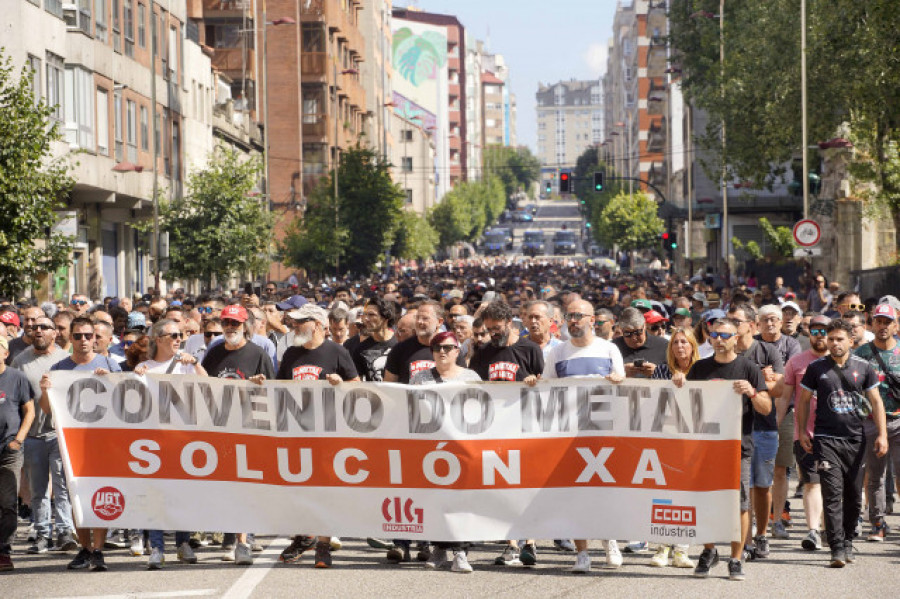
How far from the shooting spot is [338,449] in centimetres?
1144

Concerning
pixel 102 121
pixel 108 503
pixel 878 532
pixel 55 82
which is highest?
pixel 55 82

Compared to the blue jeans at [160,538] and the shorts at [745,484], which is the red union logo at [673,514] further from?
the blue jeans at [160,538]

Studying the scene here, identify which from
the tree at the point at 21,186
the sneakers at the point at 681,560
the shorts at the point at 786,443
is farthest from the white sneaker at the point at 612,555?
the tree at the point at 21,186

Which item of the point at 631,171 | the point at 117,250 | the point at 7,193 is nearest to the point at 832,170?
the point at 117,250

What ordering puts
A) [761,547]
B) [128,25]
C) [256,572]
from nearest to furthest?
[256,572] → [761,547] → [128,25]

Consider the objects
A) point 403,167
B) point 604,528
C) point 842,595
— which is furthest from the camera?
point 403,167

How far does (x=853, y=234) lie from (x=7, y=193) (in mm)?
27588

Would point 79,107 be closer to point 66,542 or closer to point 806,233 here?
point 806,233

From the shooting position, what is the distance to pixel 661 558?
11539mm

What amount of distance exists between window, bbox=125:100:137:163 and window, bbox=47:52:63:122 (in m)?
6.60

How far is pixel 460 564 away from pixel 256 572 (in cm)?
141

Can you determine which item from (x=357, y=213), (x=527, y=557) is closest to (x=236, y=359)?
(x=527, y=557)

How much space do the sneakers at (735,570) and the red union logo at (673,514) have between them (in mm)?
362

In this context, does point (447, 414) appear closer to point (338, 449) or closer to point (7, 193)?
point (338, 449)
